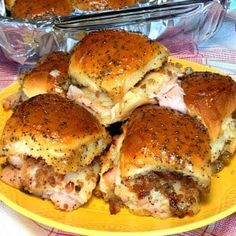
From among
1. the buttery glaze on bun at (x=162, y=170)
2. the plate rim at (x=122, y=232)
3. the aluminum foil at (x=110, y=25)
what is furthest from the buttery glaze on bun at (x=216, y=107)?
the aluminum foil at (x=110, y=25)

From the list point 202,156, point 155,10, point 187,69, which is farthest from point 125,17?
point 202,156

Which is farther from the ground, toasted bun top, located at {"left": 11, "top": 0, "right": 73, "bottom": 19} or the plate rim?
toasted bun top, located at {"left": 11, "top": 0, "right": 73, "bottom": 19}

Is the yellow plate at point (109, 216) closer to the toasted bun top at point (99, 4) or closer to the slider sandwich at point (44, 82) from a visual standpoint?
the slider sandwich at point (44, 82)

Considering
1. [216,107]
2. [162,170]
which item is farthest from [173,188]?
[216,107]

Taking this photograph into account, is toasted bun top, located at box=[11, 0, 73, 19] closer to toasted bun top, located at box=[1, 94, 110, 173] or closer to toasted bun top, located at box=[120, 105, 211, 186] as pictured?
toasted bun top, located at box=[1, 94, 110, 173]

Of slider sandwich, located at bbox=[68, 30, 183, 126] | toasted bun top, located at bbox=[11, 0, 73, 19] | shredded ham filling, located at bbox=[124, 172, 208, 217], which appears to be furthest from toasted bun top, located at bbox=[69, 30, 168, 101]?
toasted bun top, located at bbox=[11, 0, 73, 19]

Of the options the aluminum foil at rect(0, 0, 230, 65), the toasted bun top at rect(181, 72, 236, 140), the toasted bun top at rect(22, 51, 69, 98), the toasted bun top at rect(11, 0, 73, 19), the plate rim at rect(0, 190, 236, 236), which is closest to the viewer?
the plate rim at rect(0, 190, 236, 236)

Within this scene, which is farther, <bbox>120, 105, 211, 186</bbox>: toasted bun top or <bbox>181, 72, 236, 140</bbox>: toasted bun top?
<bbox>181, 72, 236, 140</bbox>: toasted bun top

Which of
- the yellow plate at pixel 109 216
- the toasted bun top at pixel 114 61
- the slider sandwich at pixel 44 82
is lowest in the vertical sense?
the yellow plate at pixel 109 216
